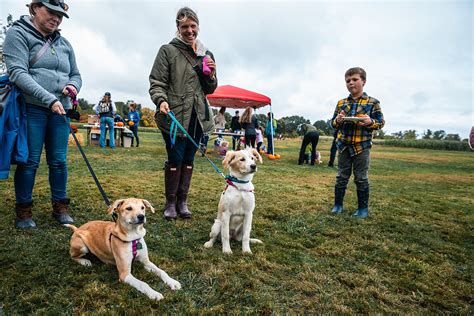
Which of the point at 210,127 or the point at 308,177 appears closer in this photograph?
the point at 210,127

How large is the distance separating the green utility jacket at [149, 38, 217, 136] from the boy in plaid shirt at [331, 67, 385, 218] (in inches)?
87.7

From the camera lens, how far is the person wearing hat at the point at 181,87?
383 centimetres

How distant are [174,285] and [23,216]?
7.53ft

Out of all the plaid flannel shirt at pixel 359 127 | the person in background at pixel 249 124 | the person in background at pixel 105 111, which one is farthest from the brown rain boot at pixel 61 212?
the person in background at pixel 105 111

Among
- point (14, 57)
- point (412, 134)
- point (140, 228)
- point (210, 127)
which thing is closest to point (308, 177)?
point (210, 127)

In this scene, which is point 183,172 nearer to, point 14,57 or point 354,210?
point 14,57

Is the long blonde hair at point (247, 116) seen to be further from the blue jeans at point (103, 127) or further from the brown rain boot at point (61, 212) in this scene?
the brown rain boot at point (61, 212)

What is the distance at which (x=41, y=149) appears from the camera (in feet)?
11.4

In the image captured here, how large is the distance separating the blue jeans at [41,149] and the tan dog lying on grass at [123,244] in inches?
44.4

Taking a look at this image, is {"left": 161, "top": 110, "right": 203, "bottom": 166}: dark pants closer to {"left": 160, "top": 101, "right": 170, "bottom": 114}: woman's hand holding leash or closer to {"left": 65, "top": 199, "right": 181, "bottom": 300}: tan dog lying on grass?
{"left": 160, "top": 101, "right": 170, "bottom": 114}: woman's hand holding leash

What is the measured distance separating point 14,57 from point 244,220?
3032 millimetres

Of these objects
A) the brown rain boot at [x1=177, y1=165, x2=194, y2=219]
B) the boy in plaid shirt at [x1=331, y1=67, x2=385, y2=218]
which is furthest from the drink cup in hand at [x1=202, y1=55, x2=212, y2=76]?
the boy in plaid shirt at [x1=331, y1=67, x2=385, y2=218]

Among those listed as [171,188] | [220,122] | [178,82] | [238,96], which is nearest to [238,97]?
[238,96]

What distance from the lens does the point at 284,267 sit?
2.87 meters
